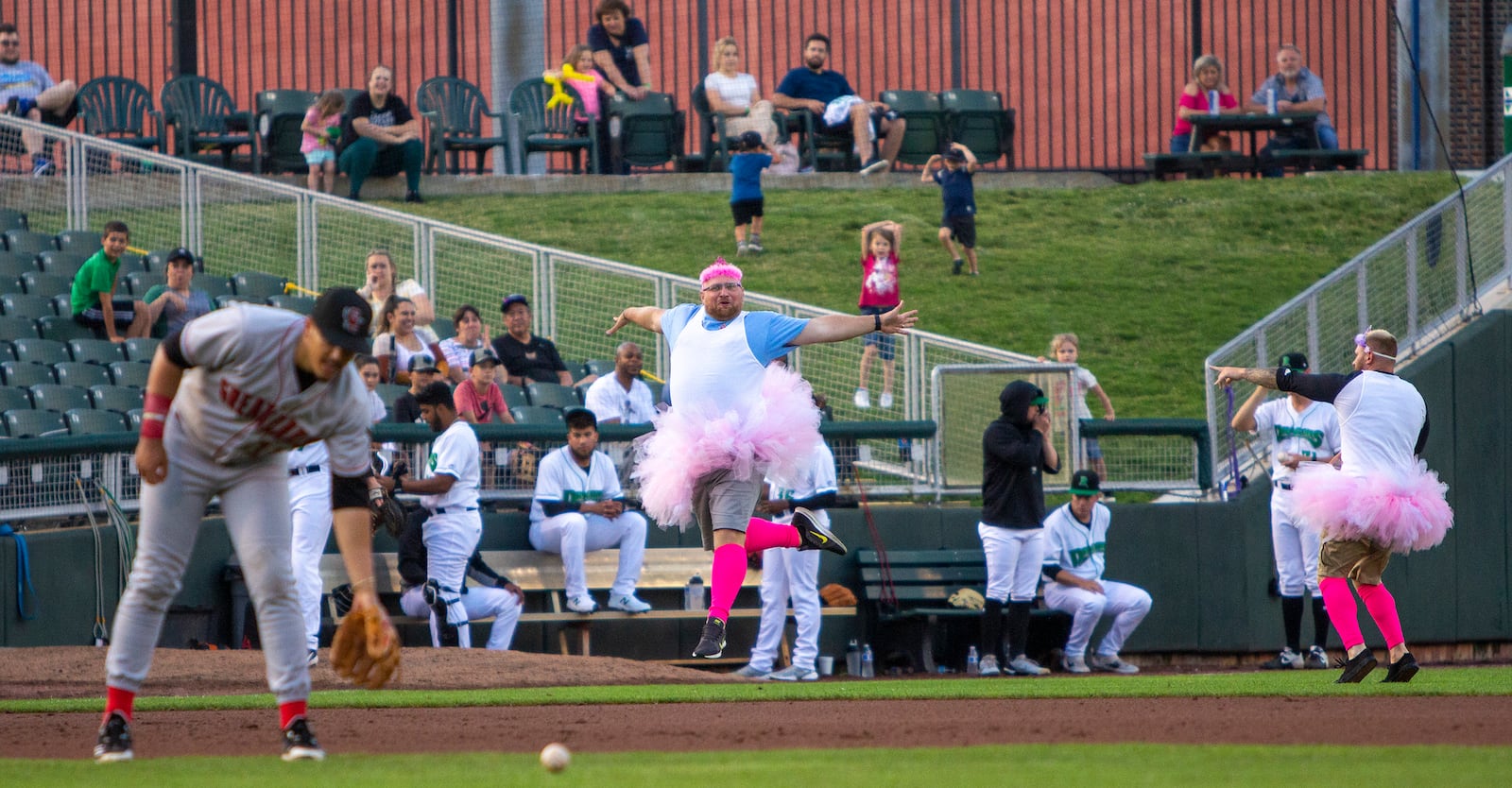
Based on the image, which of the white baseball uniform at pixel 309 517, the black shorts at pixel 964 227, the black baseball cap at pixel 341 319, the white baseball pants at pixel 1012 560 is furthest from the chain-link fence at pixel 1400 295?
the black baseball cap at pixel 341 319

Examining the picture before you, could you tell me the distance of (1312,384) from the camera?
1025 cm

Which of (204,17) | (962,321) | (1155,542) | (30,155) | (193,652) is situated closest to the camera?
(193,652)

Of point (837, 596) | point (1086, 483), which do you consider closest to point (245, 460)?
point (837, 596)

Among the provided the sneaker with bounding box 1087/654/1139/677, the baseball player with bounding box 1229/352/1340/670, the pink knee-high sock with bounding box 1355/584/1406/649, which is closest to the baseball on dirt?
the pink knee-high sock with bounding box 1355/584/1406/649

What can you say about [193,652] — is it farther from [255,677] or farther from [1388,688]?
[1388,688]

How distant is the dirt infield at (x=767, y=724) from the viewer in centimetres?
766

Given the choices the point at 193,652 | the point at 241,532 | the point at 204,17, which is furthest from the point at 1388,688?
the point at 204,17

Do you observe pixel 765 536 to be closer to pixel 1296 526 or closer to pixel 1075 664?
pixel 1075 664

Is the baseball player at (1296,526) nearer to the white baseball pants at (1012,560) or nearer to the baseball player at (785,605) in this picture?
the white baseball pants at (1012,560)

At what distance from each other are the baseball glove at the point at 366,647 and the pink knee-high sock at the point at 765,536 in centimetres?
335

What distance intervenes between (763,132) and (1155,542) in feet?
30.4

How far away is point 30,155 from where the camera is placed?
58.7 ft

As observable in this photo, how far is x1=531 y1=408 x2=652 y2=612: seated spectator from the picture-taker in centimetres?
1376

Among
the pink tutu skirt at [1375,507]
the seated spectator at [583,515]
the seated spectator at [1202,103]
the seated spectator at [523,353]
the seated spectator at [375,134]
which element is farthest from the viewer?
the seated spectator at [1202,103]
